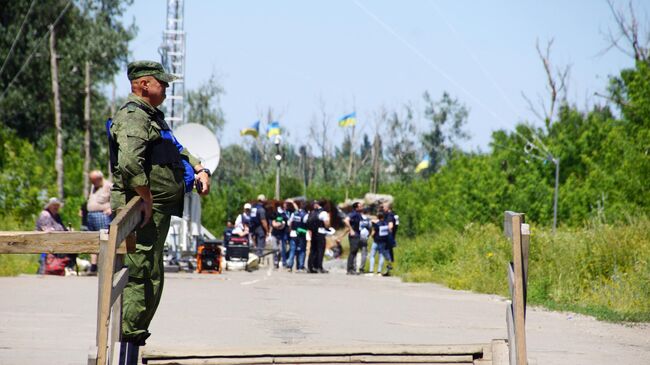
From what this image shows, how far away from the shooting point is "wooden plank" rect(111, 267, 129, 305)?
21.1ft

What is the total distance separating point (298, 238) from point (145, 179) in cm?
2405

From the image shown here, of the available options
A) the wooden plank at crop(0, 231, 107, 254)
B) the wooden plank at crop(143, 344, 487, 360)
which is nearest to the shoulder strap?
the wooden plank at crop(0, 231, 107, 254)

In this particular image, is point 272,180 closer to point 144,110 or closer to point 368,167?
point 368,167

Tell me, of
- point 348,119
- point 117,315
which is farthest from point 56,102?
point 117,315

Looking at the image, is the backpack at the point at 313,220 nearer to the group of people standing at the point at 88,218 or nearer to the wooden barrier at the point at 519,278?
the group of people standing at the point at 88,218

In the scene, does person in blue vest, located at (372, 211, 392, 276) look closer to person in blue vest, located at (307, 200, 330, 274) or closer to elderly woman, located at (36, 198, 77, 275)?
person in blue vest, located at (307, 200, 330, 274)

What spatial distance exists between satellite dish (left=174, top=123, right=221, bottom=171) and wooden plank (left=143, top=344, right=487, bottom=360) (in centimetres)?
2216

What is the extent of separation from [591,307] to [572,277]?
2504 millimetres

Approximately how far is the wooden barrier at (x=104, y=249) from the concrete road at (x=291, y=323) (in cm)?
120

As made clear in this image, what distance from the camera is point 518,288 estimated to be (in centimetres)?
701

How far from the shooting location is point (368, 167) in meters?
109

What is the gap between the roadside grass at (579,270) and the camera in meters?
17.0

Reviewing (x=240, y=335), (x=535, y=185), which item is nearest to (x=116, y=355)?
(x=240, y=335)

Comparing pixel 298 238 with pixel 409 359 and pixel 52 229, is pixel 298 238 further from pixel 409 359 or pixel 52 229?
pixel 409 359
